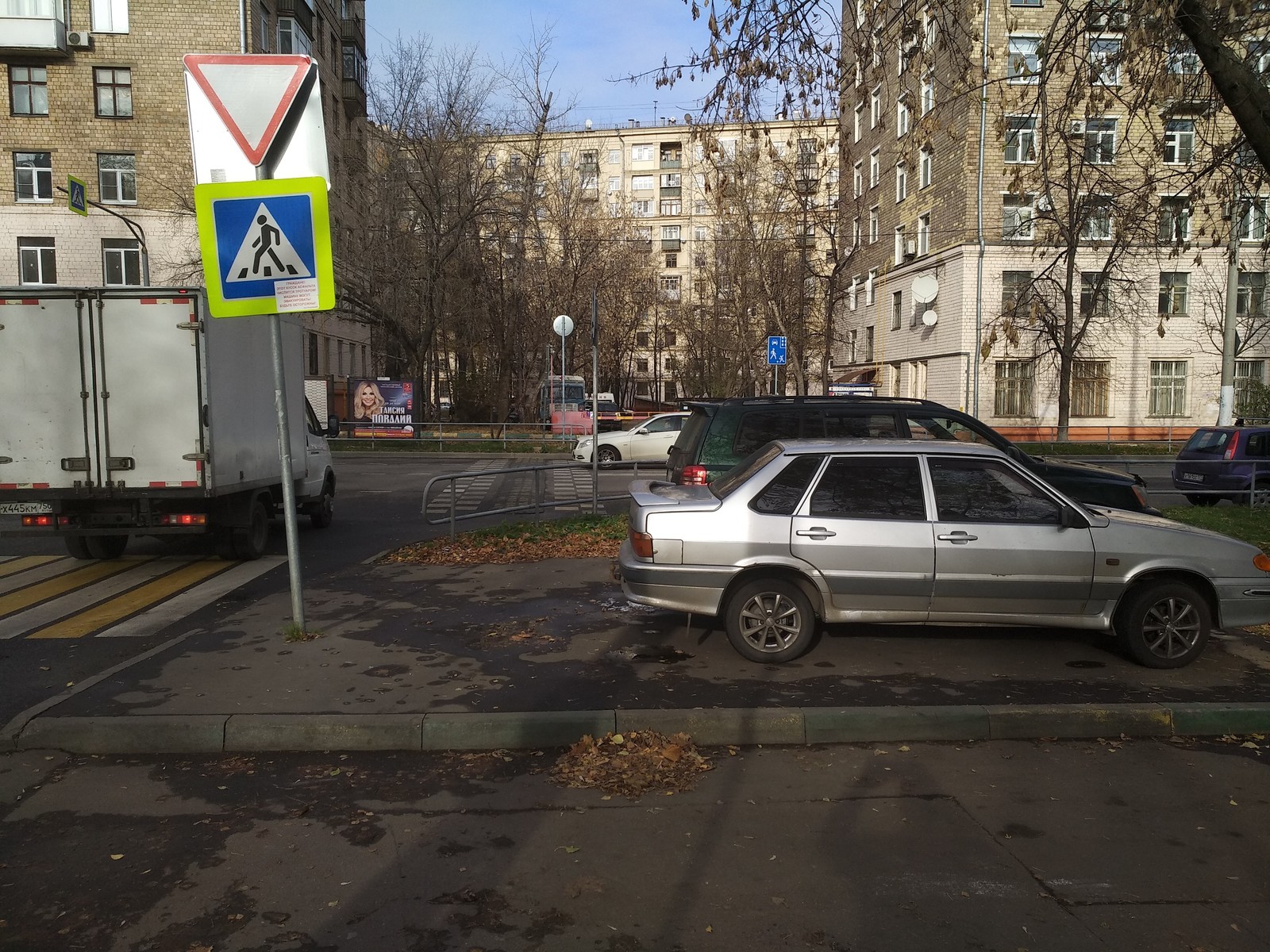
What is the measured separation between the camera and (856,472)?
6621 mm

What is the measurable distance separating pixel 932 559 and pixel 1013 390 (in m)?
32.0

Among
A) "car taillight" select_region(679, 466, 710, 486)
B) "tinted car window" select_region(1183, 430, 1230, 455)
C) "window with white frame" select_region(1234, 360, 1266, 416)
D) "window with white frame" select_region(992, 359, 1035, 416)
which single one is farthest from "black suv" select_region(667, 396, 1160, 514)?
"window with white frame" select_region(1234, 360, 1266, 416)

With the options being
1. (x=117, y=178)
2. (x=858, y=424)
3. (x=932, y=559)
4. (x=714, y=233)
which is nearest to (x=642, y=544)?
(x=932, y=559)

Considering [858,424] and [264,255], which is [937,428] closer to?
[858,424]

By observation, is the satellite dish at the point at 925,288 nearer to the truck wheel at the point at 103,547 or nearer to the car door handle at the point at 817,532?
the truck wheel at the point at 103,547

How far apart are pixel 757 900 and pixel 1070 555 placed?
3.92 m

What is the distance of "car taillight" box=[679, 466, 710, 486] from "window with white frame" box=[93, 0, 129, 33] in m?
35.3

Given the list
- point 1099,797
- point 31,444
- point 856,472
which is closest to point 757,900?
point 1099,797

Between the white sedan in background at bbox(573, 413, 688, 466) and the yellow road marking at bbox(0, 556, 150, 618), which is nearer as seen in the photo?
the yellow road marking at bbox(0, 556, 150, 618)

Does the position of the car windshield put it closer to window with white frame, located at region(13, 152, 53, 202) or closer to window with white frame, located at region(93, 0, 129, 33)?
window with white frame, located at region(93, 0, 129, 33)

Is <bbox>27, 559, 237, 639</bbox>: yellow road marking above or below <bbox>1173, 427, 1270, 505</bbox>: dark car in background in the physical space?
below

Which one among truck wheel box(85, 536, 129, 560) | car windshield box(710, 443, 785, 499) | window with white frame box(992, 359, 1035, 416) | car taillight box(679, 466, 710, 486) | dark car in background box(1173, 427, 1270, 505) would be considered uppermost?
window with white frame box(992, 359, 1035, 416)

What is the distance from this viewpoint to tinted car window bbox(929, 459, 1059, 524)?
6473mm

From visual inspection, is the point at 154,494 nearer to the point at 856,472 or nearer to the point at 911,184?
the point at 856,472
